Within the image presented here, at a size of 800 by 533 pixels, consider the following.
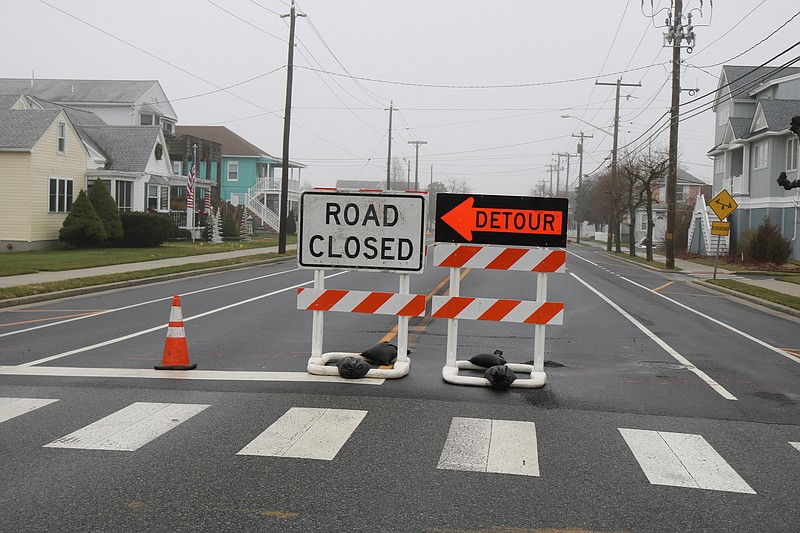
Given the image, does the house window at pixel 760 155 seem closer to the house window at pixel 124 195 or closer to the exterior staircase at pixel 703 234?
the exterior staircase at pixel 703 234

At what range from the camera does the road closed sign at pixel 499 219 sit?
30.8ft

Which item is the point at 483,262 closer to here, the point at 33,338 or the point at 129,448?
the point at 129,448

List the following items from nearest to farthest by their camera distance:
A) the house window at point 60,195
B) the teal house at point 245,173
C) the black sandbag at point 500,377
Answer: the black sandbag at point 500,377 < the house window at point 60,195 < the teal house at point 245,173

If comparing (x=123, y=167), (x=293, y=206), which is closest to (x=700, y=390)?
(x=123, y=167)

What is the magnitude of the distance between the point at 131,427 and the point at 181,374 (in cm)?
242

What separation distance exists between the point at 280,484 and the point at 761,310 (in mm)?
18341

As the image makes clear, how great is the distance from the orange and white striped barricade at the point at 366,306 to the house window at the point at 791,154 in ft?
121

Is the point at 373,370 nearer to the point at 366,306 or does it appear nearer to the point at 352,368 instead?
the point at 352,368

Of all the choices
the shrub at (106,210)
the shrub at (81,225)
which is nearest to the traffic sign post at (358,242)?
the shrub at (81,225)

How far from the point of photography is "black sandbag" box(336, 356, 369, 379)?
923 cm

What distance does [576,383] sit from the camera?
9570 millimetres

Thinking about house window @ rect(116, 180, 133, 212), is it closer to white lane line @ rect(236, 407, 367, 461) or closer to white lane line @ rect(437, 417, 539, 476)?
white lane line @ rect(236, 407, 367, 461)

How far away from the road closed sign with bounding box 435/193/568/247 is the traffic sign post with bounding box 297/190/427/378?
0.98 feet

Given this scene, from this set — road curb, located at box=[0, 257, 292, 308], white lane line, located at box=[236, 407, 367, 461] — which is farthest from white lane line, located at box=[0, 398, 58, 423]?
road curb, located at box=[0, 257, 292, 308]
